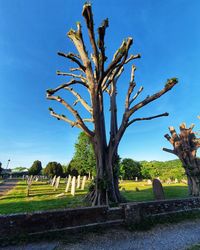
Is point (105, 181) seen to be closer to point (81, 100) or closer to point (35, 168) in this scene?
point (81, 100)

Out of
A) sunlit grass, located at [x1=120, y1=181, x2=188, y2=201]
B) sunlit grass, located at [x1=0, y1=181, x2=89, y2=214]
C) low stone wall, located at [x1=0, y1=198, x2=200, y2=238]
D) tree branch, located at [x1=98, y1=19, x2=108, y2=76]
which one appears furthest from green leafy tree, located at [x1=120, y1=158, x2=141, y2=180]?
tree branch, located at [x1=98, y1=19, x2=108, y2=76]

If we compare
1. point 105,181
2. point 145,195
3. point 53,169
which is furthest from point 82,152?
point 105,181

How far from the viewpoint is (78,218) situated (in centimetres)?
627

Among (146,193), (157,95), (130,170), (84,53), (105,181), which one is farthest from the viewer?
(130,170)

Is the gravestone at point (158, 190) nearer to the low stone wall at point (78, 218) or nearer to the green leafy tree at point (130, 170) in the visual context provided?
the low stone wall at point (78, 218)

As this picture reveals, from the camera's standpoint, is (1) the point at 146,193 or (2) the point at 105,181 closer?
(2) the point at 105,181

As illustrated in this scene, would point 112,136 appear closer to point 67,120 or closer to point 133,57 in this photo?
point 67,120

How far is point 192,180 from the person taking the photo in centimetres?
1445

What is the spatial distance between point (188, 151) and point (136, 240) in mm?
11127

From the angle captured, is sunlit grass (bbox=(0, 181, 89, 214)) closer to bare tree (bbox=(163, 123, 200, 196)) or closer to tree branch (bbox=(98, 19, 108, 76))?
tree branch (bbox=(98, 19, 108, 76))

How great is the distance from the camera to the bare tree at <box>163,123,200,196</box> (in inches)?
558

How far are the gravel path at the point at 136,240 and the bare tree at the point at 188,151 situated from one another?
790 cm

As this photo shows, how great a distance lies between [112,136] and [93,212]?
19.6 feet

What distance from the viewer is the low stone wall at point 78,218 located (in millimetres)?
5453
